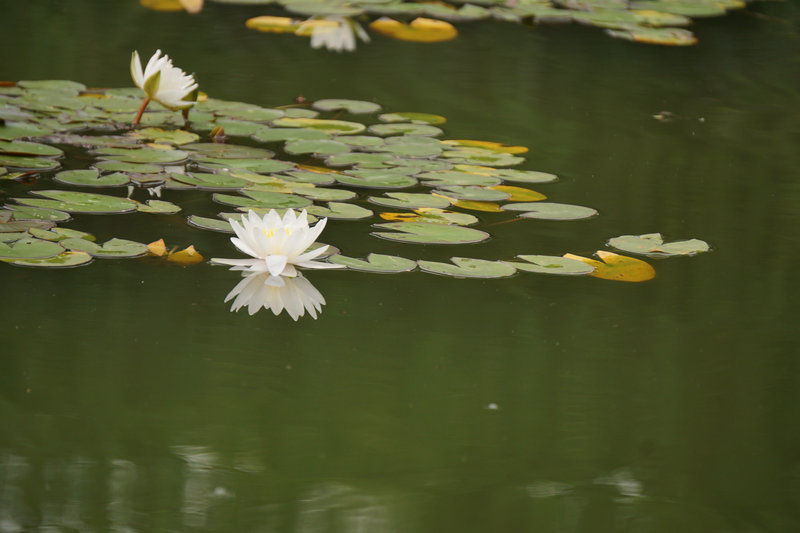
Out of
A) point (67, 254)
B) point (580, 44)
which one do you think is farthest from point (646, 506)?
point (580, 44)

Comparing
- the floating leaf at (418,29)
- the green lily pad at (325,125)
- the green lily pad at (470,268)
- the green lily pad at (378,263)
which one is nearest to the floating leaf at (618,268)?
the green lily pad at (470,268)

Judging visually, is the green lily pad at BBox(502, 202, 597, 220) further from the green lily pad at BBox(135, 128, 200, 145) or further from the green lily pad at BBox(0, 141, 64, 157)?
the green lily pad at BBox(0, 141, 64, 157)

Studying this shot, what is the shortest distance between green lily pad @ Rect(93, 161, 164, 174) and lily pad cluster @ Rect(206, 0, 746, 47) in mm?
1511

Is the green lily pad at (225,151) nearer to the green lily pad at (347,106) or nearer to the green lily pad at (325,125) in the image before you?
the green lily pad at (325,125)

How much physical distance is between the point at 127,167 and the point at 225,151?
0.24 m

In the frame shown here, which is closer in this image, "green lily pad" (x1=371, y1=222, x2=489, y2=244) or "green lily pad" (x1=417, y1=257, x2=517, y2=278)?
"green lily pad" (x1=417, y1=257, x2=517, y2=278)

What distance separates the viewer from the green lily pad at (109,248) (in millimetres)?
1695

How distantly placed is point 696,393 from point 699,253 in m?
0.58

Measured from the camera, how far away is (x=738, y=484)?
1146 mm

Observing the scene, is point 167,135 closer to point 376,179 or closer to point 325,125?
point 325,125

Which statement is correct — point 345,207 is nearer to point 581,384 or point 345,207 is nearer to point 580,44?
point 581,384

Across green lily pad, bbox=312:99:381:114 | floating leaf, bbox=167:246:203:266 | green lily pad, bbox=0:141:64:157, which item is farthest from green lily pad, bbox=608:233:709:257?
green lily pad, bbox=0:141:64:157

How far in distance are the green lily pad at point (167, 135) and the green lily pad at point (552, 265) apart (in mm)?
947

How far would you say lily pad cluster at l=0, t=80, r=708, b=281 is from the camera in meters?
1.76
